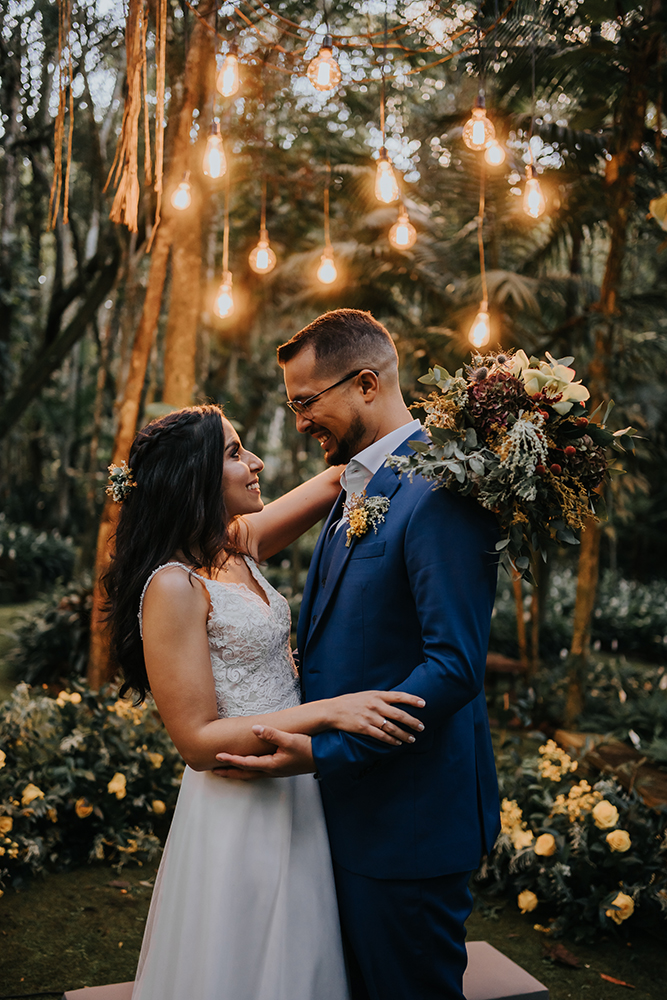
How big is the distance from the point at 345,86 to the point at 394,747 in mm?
9711

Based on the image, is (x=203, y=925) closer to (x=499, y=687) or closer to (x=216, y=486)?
(x=216, y=486)

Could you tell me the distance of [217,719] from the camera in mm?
2068

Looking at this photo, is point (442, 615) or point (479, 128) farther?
point (479, 128)

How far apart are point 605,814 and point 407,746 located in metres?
2.26

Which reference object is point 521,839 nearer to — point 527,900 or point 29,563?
point 527,900

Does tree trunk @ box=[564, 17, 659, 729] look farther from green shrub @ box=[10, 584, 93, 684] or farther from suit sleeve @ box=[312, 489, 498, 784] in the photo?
green shrub @ box=[10, 584, 93, 684]

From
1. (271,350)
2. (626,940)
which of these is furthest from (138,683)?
(271,350)

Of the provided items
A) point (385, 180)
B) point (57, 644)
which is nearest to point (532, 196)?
point (385, 180)

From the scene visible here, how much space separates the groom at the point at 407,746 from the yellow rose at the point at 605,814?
1.80m

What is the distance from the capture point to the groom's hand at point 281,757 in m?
1.89

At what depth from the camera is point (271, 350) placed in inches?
670

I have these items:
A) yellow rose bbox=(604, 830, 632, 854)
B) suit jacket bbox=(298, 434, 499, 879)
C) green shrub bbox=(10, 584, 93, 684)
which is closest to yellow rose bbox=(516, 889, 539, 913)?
yellow rose bbox=(604, 830, 632, 854)

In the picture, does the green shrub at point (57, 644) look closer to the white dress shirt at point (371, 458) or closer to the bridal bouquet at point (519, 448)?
the white dress shirt at point (371, 458)

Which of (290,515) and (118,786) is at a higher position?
(290,515)
